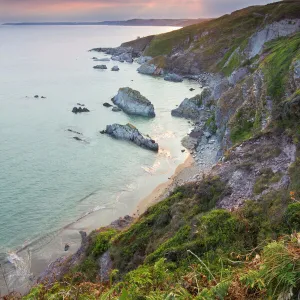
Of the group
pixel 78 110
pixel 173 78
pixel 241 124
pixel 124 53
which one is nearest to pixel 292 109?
pixel 241 124

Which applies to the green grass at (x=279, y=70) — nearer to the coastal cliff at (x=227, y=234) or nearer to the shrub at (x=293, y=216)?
the coastal cliff at (x=227, y=234)

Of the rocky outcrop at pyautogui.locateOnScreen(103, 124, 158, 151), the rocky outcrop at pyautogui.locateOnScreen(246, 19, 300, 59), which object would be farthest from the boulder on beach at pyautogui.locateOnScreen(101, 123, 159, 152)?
the rocky outcrop at pyautogui.locateOnScreen(246, 19, 300, 59)

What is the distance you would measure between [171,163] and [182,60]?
84338 millimetres

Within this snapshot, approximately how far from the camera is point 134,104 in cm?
6462

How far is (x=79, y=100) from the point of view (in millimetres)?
75250

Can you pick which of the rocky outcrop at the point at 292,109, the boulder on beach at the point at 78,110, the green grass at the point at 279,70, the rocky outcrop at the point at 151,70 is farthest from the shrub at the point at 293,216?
the rocky outcrop at the point at 151,70

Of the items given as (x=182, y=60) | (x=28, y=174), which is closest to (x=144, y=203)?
(x=28, y=174)

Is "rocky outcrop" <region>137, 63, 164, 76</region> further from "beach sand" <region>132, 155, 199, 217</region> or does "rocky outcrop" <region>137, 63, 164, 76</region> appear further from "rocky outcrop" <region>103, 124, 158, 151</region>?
"beach sand" <region>132, 155, 199, 217</region>

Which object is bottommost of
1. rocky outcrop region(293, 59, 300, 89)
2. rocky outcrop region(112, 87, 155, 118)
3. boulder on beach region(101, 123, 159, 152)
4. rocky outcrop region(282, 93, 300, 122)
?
boulder on beach region(101, 123, 159, 152)

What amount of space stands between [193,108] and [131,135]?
19.0 metres

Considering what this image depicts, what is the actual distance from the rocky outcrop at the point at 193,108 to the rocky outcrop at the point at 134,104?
491 cm

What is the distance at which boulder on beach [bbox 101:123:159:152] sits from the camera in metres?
47.3

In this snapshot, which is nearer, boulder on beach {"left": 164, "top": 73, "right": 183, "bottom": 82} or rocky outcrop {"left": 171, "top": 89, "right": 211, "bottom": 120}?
rocky outcrop {"left": 171, "top": 89, "right": 211, "bottom": 120}

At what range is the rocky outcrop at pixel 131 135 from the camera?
4732 cm
